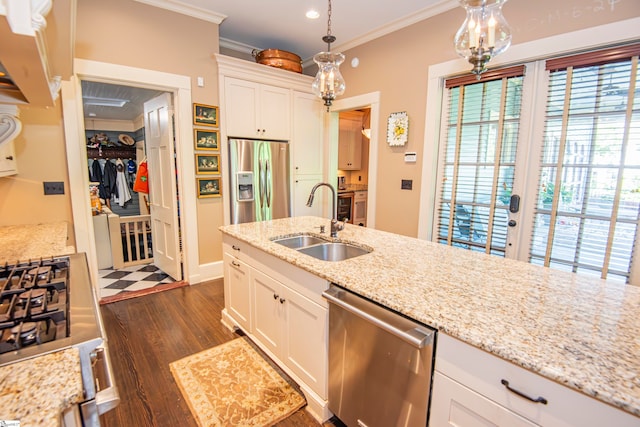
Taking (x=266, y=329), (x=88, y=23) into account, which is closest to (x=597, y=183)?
(x=266, y=329)

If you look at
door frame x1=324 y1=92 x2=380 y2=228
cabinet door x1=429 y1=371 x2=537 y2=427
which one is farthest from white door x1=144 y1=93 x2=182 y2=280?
cabinet door x1=429 y1=371 x2=537 y2=427

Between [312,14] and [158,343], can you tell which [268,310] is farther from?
[312,14]

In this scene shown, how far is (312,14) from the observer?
3.09m

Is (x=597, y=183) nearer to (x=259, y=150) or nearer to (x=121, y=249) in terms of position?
(x=259, y=150)

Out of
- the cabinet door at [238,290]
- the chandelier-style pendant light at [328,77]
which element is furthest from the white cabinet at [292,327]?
the chandelier-style pendant light at [328,77]

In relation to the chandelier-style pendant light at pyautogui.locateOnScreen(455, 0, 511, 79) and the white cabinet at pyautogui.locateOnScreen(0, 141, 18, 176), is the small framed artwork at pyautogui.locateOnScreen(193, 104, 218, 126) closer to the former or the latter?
the white cabinet at pyautogui.locateOnScreen(0, 141, 18, 176)

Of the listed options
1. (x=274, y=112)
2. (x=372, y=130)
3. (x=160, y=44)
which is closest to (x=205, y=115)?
(x=160, y=44)

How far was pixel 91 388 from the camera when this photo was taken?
31.0 inches

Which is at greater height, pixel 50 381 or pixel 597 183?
pixel 597 183

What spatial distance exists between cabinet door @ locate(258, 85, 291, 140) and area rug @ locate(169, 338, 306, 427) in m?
2.54

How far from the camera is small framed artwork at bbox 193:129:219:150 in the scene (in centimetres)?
329

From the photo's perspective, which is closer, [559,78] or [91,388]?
[91,388]

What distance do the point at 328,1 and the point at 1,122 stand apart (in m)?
2.63

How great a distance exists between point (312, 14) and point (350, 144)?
9.82 ft
